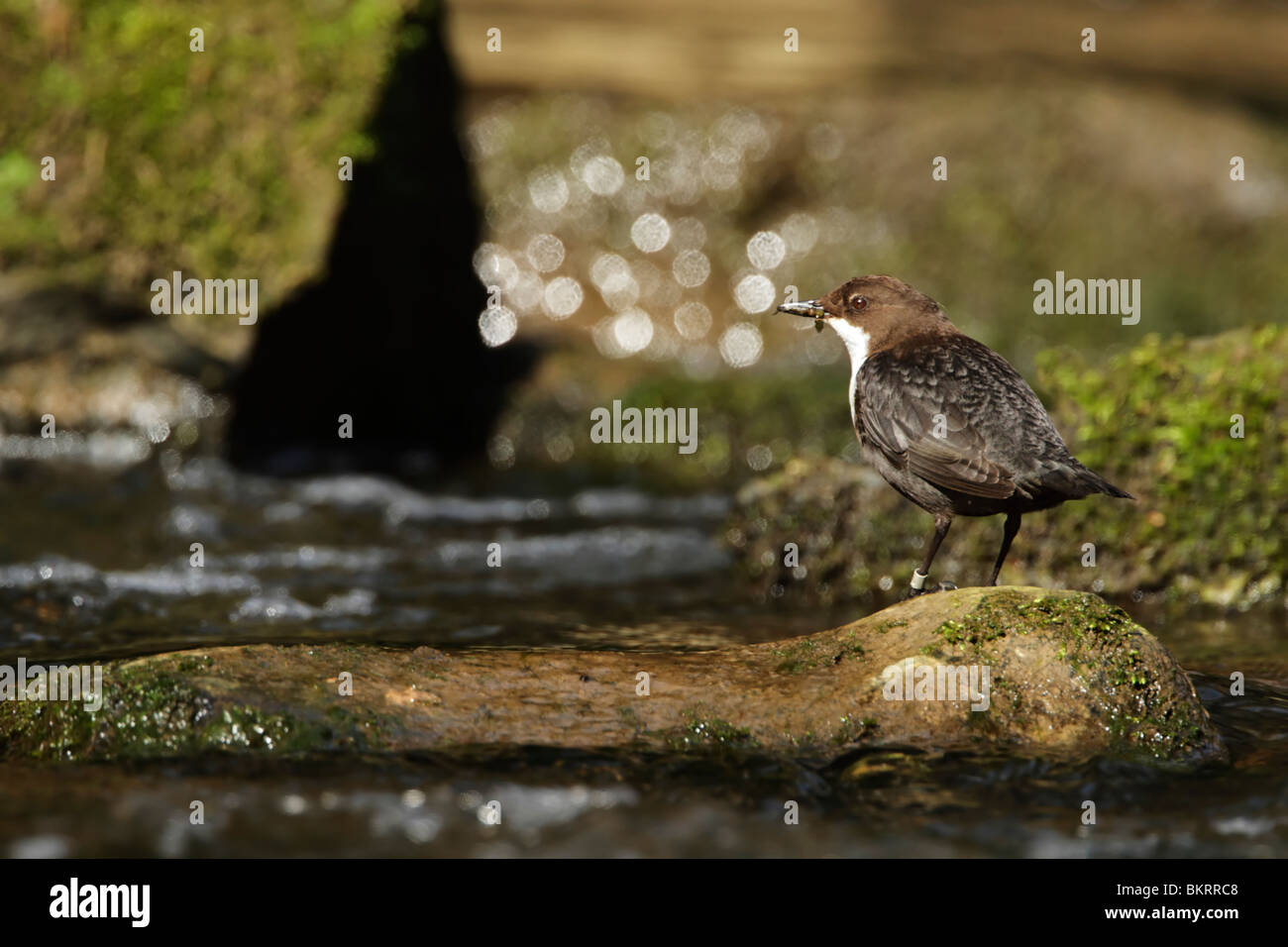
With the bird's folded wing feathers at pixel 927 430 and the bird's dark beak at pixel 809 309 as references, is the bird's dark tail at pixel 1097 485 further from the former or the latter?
the bird's dark beak at pixel 809 309

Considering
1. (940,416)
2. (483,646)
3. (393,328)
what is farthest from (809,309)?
(393,328)

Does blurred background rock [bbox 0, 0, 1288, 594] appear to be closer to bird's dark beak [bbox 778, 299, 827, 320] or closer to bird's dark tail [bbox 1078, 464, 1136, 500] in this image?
bird's dark beak [bbox 778, 299, 827, 320]

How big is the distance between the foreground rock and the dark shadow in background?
18.7 feet

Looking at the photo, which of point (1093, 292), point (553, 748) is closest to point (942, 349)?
point (553, 748)

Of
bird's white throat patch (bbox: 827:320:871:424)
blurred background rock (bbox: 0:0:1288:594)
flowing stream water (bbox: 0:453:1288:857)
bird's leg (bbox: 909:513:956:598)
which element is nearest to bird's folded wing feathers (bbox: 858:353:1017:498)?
bird's leg (bbox: 909:513:956:598)

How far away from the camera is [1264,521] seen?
7164mm

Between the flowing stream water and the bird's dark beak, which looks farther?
the bird's dark beak

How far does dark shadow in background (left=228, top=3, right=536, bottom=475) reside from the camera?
10195 millimetres

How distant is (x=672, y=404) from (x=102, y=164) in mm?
4720

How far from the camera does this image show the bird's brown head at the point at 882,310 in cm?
584

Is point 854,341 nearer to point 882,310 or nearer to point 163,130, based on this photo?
point 882,310

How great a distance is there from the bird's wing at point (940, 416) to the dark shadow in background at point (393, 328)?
5458 mm

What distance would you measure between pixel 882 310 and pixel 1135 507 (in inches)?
89.3

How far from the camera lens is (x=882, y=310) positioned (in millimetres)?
5941
